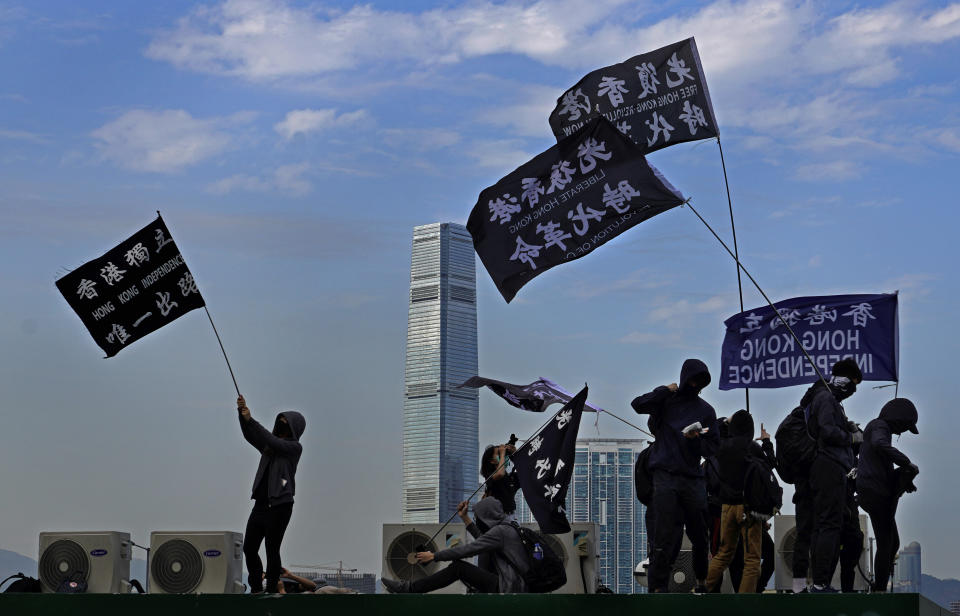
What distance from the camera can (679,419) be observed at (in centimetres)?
1304

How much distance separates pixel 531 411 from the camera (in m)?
22.4

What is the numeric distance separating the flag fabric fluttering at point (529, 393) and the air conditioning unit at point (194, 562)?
6488 millimetres

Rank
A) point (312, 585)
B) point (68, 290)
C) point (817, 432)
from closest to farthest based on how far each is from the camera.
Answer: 1. point (817, 432)
2. point (312, 585)
3. point (68, 290)

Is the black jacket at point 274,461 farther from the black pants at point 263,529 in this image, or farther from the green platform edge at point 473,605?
the green platform edge at point 473,605

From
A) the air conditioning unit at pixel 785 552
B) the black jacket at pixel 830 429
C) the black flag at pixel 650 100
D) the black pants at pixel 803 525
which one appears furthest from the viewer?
the black flag at pixel 650 100

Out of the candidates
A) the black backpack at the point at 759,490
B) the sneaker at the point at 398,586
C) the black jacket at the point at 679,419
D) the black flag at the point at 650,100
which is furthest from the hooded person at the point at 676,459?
the black flag at the point at 650,100

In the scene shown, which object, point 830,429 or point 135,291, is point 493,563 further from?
point 135,291

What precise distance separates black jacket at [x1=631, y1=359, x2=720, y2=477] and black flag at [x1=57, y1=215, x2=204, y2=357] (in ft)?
17.9

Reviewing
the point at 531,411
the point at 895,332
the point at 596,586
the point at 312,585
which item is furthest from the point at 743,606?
the point at 531,411

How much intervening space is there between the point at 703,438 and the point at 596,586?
4.47 m

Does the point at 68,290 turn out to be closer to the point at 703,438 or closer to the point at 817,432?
the point at 703,438

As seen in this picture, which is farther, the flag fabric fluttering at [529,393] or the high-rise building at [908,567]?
the flag fabric fluttering at [529,393]

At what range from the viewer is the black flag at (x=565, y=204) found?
54.6ft

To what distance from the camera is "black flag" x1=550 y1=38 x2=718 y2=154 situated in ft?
61.6
